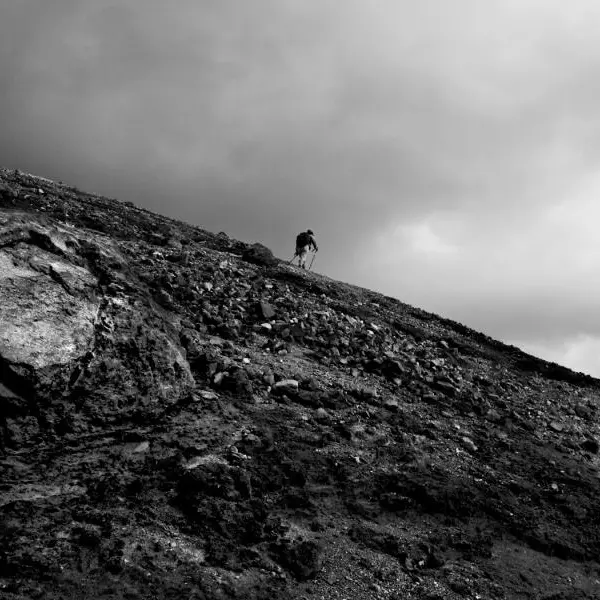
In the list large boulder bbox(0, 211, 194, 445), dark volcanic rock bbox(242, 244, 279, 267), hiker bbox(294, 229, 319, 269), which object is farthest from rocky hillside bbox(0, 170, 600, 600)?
hiker bbox(294, 229, 319, 269)

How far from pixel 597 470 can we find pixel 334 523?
782 centimetres

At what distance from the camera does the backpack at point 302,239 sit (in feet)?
76.2

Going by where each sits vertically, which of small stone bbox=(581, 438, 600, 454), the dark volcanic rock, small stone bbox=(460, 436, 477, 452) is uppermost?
the dark volcanic rock

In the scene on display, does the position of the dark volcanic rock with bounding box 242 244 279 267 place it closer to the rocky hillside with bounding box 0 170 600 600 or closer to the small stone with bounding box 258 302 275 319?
the small stone with bounding box 258 302 275 319

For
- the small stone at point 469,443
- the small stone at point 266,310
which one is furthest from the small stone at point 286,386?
the small stone at point 469,443

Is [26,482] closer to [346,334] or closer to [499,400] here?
[346,334]

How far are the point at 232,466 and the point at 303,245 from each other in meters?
16.6

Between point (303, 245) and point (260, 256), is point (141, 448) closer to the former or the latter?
point (260, 256)

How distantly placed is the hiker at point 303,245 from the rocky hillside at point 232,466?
10.8 metres

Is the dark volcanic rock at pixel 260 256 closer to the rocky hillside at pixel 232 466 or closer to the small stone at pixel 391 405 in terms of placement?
the rocky hillside at pixel 232 466

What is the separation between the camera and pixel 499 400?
548 inches

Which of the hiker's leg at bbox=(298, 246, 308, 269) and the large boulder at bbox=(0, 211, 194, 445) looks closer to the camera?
the large boulder at bbox=(0, 211, 194, 445)

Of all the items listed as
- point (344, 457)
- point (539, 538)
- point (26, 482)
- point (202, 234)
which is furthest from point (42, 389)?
point (202, 234)

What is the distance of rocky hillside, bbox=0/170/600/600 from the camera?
224 inches
